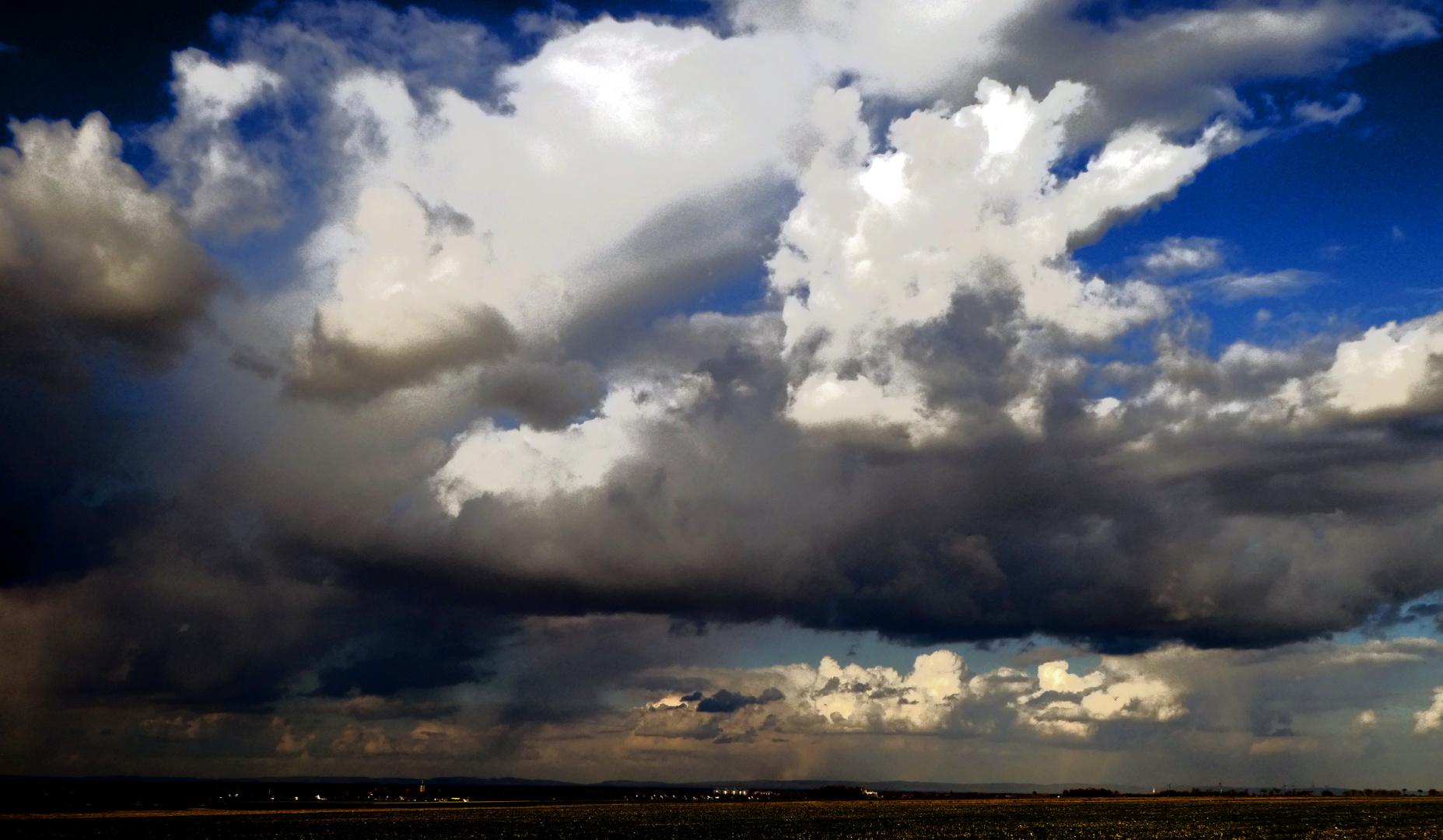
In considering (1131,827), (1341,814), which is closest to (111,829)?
(1131,827)

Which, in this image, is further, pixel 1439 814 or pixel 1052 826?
pixel 1439 814

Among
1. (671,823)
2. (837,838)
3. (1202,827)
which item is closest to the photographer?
(837,838)

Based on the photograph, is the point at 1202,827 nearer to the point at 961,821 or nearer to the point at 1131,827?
the point at 1131,827

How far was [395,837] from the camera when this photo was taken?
140375 mm

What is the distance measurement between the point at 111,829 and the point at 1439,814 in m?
223

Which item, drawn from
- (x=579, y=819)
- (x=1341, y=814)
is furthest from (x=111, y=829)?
(x=1341, y=814)

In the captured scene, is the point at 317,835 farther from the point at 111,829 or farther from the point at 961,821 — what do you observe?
the point at 961,821

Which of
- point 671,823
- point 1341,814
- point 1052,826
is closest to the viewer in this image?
point 1052,826

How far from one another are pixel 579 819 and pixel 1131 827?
97.9 meters

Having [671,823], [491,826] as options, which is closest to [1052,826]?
[671,823]

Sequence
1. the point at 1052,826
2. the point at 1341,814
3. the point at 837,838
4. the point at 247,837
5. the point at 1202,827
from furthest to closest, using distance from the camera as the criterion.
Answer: the point at 1341,814 → the point at 1052,826 → the point at 1202,827 → the point at 247,837 → the point at 837,838

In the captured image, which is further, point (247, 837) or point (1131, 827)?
point (1131, 827)

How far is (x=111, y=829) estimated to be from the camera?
16025 cm

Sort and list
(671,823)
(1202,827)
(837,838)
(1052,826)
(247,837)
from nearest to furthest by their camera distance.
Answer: (837,838)
(247,837)
(1202,827)
(1052,826)
(671,823)
